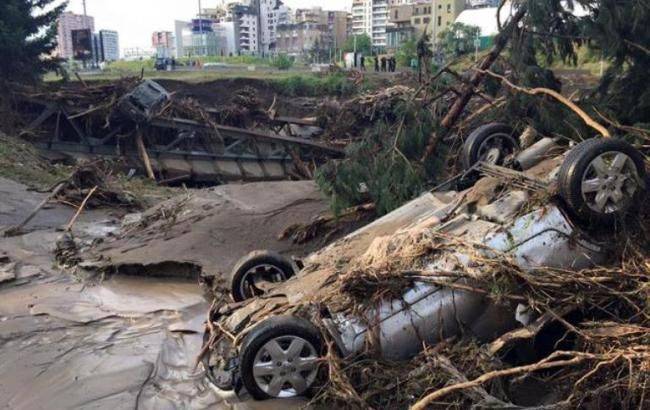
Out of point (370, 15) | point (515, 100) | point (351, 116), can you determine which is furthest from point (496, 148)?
point (370, 15)

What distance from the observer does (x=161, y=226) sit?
8945mm

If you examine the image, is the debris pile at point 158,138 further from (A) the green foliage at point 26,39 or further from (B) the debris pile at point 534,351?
(B) the debris pile at point 534,351

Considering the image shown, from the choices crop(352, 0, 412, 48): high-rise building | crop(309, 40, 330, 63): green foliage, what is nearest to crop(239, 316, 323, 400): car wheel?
crop(309, 40, 330, 63): green foliage

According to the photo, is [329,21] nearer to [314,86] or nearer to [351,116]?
[314,86]

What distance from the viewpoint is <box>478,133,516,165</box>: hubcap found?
632cm

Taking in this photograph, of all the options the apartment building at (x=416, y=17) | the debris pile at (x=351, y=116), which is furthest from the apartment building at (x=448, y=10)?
the debris pile at (x=351, y=116)

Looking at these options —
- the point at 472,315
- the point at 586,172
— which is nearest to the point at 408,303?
the point at 472,315

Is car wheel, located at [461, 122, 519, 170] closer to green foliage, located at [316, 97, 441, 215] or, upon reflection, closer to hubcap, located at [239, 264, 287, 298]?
green foliage, located at [316, 97, 441, 215]

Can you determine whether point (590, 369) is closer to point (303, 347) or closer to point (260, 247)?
point (303, 347)

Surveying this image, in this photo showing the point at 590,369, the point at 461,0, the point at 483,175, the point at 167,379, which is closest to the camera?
the point at 590,369

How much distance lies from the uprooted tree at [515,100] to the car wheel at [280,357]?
10.6 feet

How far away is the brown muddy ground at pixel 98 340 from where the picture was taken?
14.9 feet

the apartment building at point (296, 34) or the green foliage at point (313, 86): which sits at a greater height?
the apartment building at point (296, 34)

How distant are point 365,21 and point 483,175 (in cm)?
14881
